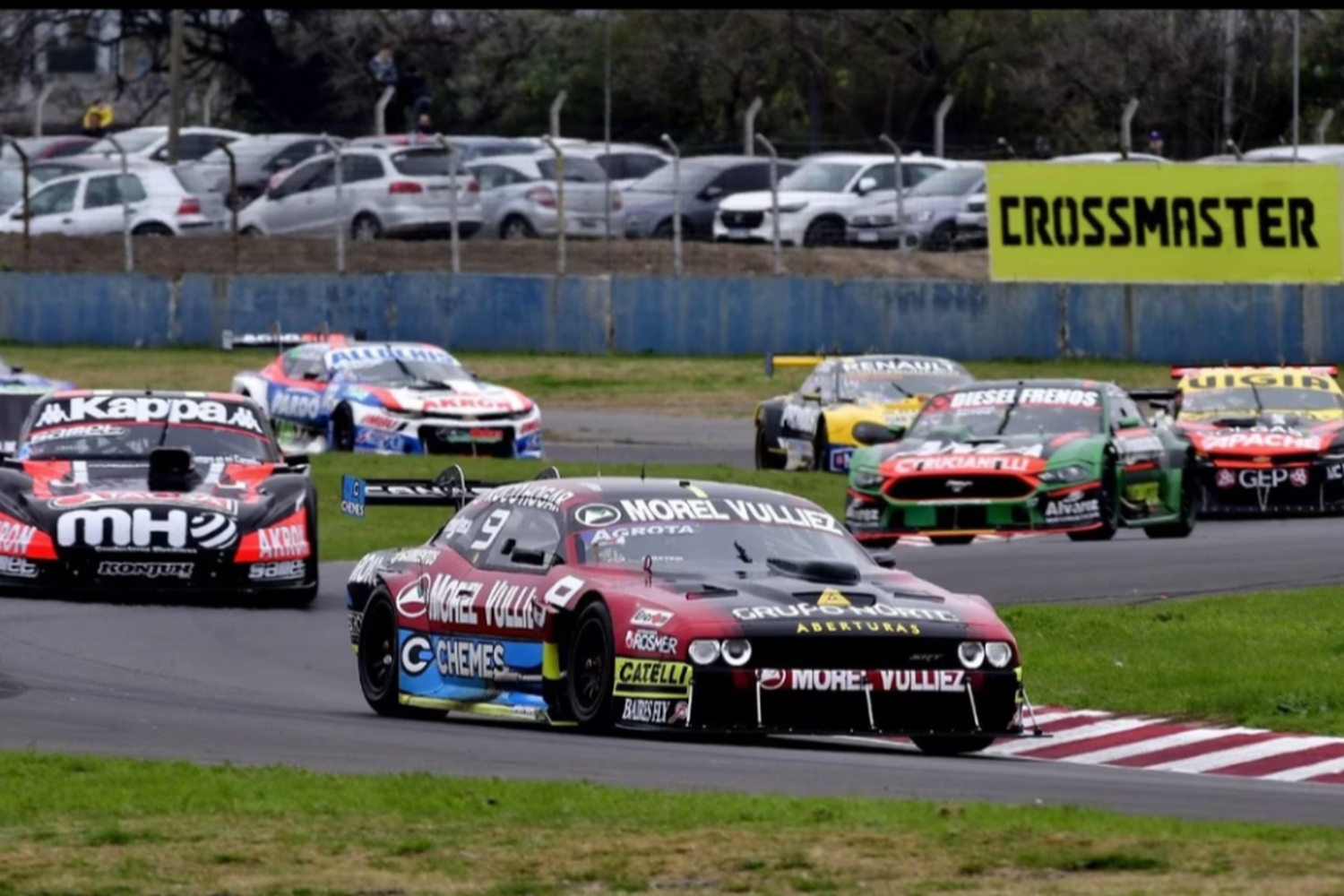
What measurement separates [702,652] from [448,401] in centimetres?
1755

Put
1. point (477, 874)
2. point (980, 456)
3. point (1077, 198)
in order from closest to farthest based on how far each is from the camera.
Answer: point (477, 874), point (980, 456), point (1077, 198)

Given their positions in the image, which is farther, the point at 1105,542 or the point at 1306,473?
the point at 1306,473

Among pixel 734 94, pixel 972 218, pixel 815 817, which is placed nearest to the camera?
pixel 815 817

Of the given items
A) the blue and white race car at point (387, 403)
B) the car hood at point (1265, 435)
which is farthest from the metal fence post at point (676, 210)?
the car hood at point (1265, 435)

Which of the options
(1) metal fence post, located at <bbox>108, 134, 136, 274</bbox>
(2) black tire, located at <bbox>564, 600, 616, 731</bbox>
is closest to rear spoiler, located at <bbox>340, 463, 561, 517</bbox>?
(2) black tire, located at <bbox>564, 600, 616, 731</bbox>

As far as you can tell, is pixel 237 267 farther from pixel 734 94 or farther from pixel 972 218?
pixel 734 94

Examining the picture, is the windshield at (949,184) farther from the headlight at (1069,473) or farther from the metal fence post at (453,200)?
the headlight at (1069,473)

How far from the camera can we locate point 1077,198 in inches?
1345

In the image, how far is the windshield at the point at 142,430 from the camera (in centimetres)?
1750

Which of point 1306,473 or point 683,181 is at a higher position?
point 683,181

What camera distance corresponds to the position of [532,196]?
39.1 metres

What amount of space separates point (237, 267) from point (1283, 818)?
3202 cm

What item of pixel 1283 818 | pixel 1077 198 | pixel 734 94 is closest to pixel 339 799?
pixel 1283 818

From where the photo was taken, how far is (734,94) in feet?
177
